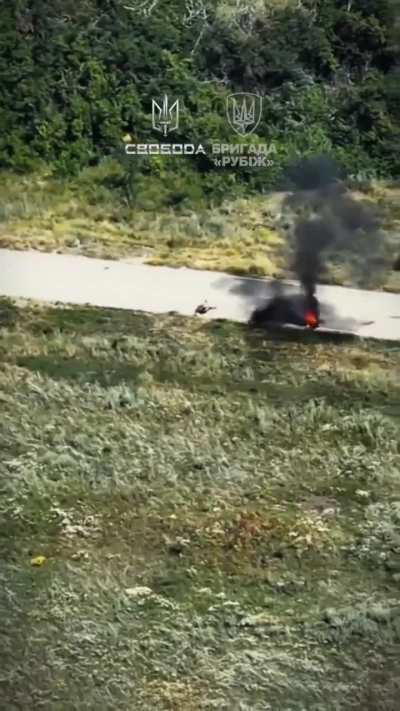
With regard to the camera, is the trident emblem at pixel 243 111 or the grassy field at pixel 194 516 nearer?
the grassy field at pixel 194 516

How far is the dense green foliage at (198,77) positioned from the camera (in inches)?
145


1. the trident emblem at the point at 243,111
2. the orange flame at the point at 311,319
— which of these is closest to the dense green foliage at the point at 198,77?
the trident emblem at the point at 243,111

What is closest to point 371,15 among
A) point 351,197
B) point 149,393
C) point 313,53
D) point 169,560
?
point 313,53

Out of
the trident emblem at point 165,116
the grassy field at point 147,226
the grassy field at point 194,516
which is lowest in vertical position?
the grassy field at point 194,516

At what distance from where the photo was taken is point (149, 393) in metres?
3.77

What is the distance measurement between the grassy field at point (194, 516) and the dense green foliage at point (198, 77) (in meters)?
0.39

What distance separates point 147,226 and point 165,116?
0.85ft

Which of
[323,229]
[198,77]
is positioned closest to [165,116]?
[198,77]

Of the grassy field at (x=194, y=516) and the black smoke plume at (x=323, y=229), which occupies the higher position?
the black smoke plume at (x=323, y=229)

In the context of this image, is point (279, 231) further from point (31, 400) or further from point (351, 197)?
point (31, 400)

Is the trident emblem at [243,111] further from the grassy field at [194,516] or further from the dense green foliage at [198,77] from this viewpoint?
the grassy field at [194,516]

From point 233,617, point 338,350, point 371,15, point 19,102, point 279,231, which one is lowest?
point 233,617

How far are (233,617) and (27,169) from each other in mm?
1122

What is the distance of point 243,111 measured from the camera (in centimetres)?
373
